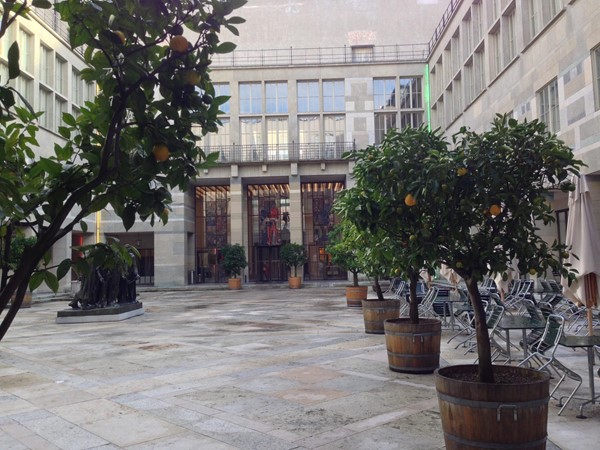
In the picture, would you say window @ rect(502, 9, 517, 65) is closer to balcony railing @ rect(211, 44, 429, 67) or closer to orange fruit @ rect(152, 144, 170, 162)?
balcony railing @ rect(211, 44, 429, 67)

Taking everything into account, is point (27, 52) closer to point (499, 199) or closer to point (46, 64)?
point (46, 64)

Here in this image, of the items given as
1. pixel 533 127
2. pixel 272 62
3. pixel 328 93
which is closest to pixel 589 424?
pixel 533 127

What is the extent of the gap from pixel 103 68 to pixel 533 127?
373cm

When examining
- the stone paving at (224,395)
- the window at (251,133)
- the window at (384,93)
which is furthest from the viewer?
the window at (251,133)

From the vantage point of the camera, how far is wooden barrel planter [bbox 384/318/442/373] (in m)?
8.29

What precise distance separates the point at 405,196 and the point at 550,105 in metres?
16.9

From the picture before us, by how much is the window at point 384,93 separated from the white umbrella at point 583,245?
34.8 metres

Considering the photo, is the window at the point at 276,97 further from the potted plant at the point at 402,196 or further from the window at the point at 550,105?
the potted plant at the point at 402,196

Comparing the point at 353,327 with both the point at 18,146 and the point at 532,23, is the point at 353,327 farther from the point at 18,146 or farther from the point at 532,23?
the point at 532,23

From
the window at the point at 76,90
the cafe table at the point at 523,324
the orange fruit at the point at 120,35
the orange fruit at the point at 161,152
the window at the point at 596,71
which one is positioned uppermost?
the window at the point at 76,90

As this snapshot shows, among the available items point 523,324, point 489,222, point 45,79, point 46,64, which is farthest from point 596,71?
point 46,64

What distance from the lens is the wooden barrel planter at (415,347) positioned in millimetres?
8289

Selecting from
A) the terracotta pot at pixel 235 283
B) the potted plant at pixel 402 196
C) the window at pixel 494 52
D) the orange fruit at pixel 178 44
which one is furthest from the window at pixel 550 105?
the terracotta pot at pixel 235 283

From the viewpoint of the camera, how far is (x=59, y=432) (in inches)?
229
